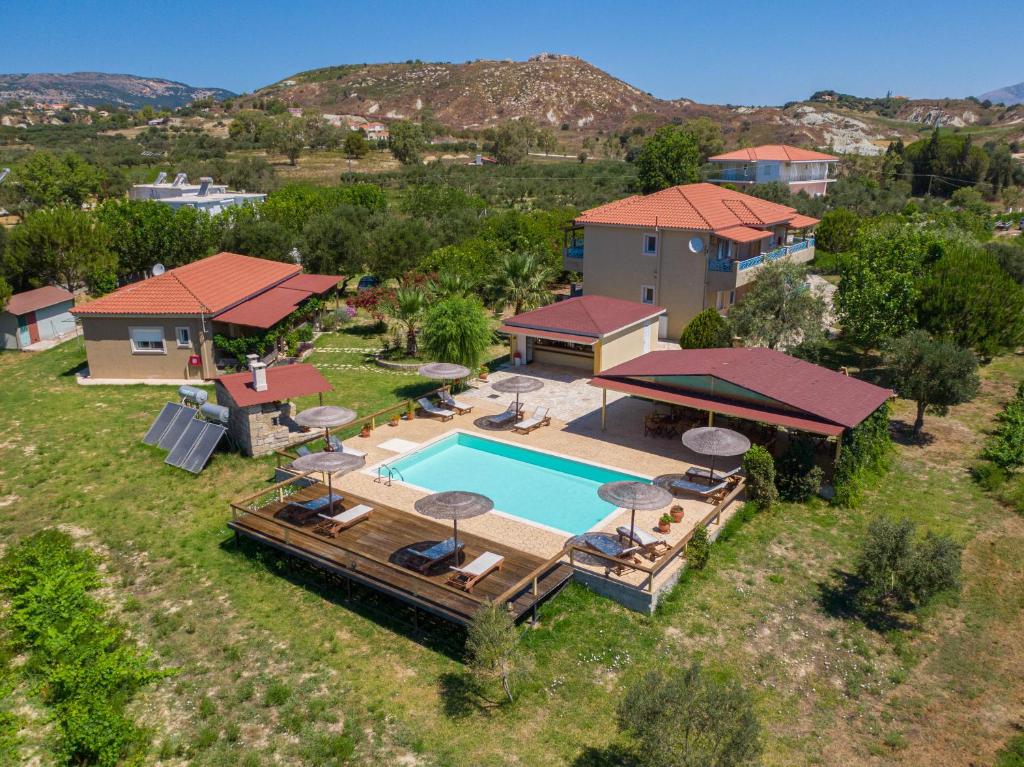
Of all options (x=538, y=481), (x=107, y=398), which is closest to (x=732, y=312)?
(x=538, y=481)

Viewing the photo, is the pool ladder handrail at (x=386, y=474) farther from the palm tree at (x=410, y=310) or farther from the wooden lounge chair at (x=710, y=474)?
the palm tree at (x=410, y=310)

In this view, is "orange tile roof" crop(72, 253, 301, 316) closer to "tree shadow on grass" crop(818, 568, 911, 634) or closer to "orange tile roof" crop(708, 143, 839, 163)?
"tree shadow on grass" crop(818, 568, 911, 634)

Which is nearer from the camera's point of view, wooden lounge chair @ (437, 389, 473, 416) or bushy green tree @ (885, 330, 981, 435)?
bushy green tree @ (885, 330, 981, 435)

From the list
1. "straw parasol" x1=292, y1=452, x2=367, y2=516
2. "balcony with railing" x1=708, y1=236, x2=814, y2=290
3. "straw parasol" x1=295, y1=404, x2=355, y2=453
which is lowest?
"straw parasol" x1=292, y1=452, x2=367, y2=516

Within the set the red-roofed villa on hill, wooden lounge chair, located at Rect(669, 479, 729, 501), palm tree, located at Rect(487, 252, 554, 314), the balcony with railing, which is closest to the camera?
wooden lounge chair, located at Rect(669, 479, 729, 501)

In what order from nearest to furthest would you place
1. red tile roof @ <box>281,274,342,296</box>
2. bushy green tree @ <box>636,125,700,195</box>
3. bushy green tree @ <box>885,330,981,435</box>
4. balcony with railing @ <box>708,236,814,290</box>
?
bushy green tree @ <box>885,330,981,435</box> → balcony with railing @ <box>708,236,814,290</box> → red tile roof @ <box>281,274,342,296</box> → bushy green tree @ <box>636,125,700,195</box>

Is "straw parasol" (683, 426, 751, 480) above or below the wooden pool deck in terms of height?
above

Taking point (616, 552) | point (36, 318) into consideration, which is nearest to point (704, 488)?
point (616, 552)

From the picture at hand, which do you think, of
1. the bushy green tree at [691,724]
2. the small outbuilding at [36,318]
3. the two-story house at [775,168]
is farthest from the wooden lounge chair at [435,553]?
the two-story house at [775,168]

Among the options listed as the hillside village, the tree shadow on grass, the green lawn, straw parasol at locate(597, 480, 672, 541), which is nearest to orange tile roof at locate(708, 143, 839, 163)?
the hillside village
